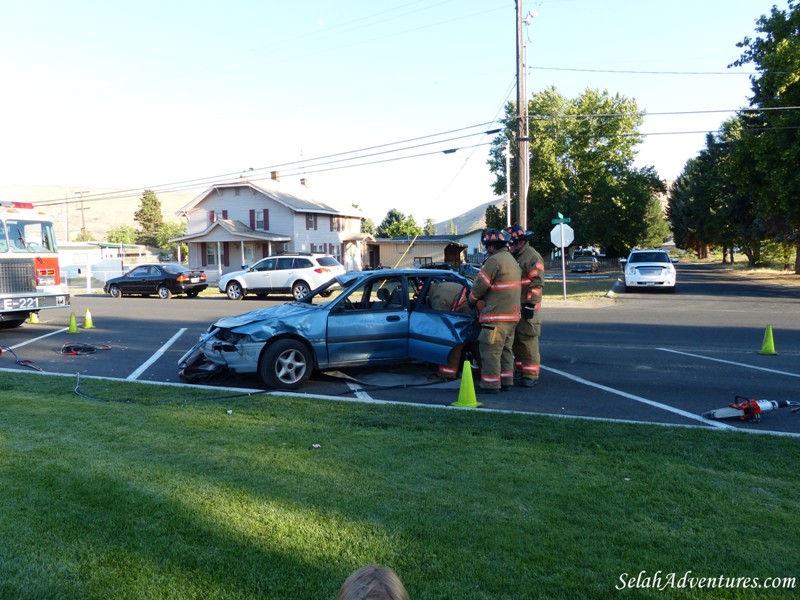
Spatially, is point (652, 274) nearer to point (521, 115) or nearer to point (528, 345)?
point (521, 115)

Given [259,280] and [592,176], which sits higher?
[592,176]

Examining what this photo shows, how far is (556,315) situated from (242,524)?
15.5 meters

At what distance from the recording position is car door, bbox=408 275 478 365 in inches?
326

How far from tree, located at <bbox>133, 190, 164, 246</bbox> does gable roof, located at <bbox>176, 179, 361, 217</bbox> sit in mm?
55608

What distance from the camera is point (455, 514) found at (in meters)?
3.99

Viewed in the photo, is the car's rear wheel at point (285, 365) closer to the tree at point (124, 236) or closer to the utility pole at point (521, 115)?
the utility pole at point (521, 115)

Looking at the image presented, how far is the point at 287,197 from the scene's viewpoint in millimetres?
44250

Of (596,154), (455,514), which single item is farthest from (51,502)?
(596,154)

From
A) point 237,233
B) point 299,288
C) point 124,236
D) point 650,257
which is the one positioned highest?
point 124,236

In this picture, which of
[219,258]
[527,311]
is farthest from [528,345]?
[219,258]

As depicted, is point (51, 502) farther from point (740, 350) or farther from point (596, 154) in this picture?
point (596, 154)

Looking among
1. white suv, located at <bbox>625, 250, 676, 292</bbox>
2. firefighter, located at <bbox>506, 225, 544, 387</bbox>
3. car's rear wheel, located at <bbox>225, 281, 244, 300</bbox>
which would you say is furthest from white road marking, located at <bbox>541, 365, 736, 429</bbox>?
car's rear wheel, located at <bbox>225, 281, 244, 300</bbox>

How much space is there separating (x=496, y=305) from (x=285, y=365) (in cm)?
277

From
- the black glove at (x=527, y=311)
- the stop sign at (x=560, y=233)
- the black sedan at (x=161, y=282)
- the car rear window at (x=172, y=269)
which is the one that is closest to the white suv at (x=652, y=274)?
the stop sign at (x=560, y=233)
